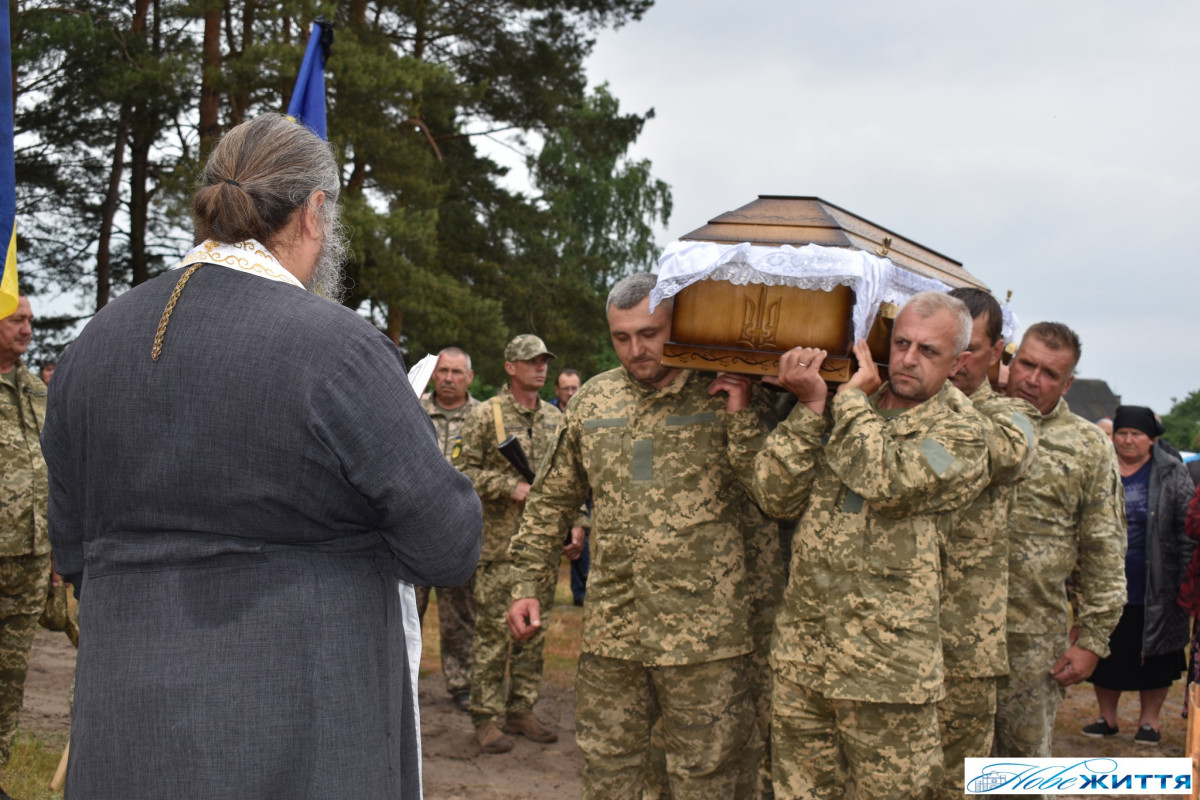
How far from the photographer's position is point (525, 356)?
6.71 meters

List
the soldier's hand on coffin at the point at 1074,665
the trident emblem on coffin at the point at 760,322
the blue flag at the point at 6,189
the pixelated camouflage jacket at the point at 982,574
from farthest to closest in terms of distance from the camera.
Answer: the soldier's hand on coffin at the point at 1074,665 → the pixelated camouflage jacket at the point at 982,574 → the trident emblem on coffin at the point at 760,322 → the blue flag at the point at 6,189

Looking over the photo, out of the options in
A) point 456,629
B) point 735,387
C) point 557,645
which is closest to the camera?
point 735,387

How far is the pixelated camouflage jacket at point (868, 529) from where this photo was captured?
3.12 meters

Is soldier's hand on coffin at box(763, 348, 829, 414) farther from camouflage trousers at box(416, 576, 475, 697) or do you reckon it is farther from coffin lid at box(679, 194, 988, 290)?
camouflage trousers at box(416, 576, 475, 697)

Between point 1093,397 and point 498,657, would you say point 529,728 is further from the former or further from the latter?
point 1093,397

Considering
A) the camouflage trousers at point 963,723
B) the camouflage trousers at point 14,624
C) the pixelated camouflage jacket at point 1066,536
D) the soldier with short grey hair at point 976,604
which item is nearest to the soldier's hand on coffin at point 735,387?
the soldier with short grey hair at point 976,604

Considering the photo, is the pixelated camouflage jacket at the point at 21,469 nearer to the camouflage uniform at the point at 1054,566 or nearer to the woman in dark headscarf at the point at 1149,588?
the camouflage uniform at the point at 1054,566

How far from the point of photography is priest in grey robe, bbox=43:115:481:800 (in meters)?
1.80

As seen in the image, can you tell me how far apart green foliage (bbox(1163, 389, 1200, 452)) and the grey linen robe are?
36.4 metres

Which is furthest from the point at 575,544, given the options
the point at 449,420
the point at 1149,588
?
the point at 1149,588

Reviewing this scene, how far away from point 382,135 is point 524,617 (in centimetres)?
1180

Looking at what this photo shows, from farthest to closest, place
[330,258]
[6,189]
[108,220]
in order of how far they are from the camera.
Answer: [108,220], [6,189], [330,258]

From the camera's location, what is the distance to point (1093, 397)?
26.7m

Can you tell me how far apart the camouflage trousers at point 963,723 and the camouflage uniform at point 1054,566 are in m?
0.46
